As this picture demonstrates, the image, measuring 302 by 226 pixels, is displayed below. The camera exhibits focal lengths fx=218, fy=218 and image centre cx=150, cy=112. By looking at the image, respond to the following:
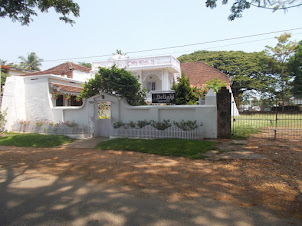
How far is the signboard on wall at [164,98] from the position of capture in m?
11.2

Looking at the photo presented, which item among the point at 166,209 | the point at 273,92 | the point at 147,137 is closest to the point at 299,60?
the point at 273,92

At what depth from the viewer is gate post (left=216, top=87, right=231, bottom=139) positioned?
9.59 m

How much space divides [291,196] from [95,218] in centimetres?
345

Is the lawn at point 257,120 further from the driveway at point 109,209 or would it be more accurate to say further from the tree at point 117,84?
the driveway at point 109,209

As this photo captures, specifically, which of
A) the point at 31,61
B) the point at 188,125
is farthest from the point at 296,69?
the point at 31,61

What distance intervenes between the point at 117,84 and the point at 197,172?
6686 mm

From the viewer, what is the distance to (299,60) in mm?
26047

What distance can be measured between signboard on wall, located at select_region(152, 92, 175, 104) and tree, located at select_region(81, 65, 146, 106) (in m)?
0.88

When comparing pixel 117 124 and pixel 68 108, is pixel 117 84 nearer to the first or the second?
pixel 117 124

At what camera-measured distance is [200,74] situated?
26.8m

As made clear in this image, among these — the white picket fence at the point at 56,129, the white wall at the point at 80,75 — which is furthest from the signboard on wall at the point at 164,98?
Answer: the white wall at the point at 80,75

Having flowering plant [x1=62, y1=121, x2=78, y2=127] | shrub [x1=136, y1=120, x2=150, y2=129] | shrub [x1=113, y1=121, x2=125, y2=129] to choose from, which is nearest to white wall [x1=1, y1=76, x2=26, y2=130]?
flowering plant [x1=62, y1=121, x2=78, y2=127]

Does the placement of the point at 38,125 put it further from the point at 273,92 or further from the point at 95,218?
the point at 273,92

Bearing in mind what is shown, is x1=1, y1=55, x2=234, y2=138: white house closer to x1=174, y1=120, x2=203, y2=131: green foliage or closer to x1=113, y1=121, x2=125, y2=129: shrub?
x1=174, y1=120, x2=203, y2=131: green foliage
